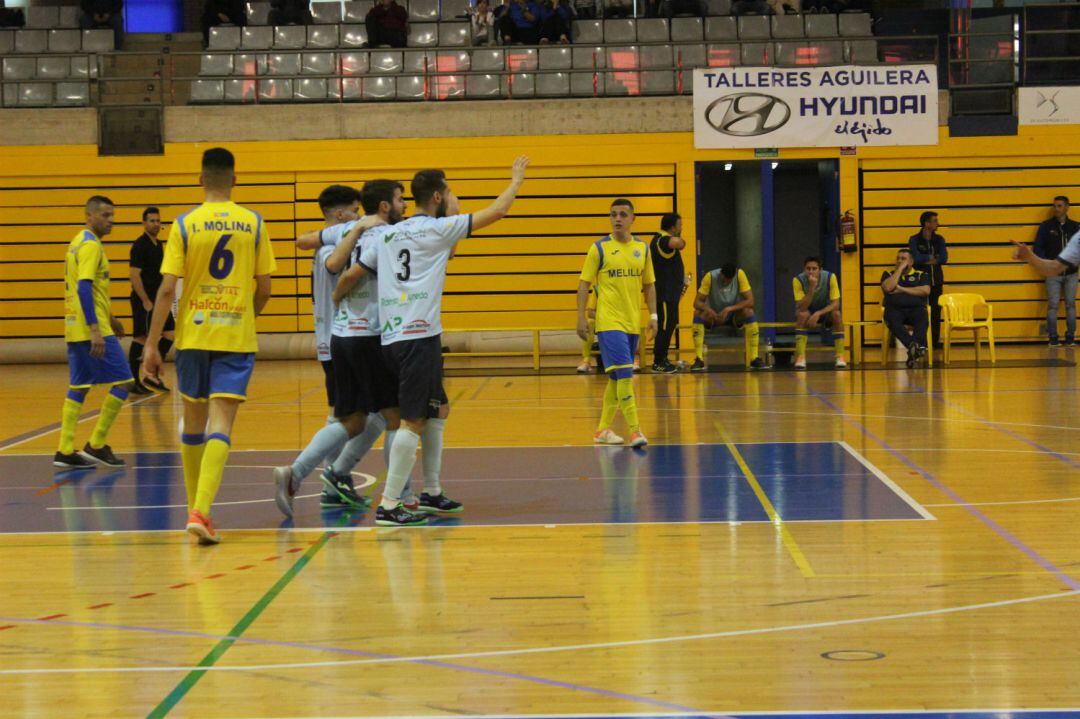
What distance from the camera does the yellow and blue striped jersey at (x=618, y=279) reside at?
9.66 meters

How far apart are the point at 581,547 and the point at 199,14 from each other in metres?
21.8

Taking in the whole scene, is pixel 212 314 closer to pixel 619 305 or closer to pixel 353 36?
pixel 619 305

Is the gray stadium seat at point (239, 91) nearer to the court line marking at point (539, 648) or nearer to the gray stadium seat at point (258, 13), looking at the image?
the gray stadium seat at point (258, 13)

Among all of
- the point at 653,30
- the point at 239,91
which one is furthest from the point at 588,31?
the point at 239,91

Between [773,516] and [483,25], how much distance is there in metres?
15.4

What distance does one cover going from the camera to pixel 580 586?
528 cm

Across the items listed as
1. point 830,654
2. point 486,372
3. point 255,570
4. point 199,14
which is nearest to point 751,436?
point 255,570

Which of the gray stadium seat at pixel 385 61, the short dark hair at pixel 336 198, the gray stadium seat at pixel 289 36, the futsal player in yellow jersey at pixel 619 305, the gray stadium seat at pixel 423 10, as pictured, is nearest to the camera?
the short dark hair at pixel 336 198

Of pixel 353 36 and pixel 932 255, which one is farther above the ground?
pixel 353 36

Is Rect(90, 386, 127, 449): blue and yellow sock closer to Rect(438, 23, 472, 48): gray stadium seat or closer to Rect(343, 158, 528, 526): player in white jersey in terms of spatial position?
Rect(343, 158, 528, 526): player in white jersey

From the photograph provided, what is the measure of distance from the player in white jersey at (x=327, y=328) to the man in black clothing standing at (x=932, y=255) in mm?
12002

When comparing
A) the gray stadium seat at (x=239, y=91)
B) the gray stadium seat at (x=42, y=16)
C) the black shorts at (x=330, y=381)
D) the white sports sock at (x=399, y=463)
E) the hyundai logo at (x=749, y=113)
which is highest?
the gray stadium seat at (x=42, y=16)

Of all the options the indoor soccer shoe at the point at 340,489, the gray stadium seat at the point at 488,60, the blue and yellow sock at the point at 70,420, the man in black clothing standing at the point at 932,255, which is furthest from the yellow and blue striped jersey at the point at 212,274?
the gray stadium seat at the point at 488,60

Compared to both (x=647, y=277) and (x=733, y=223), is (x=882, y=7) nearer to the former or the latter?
(x=733, y=223)
